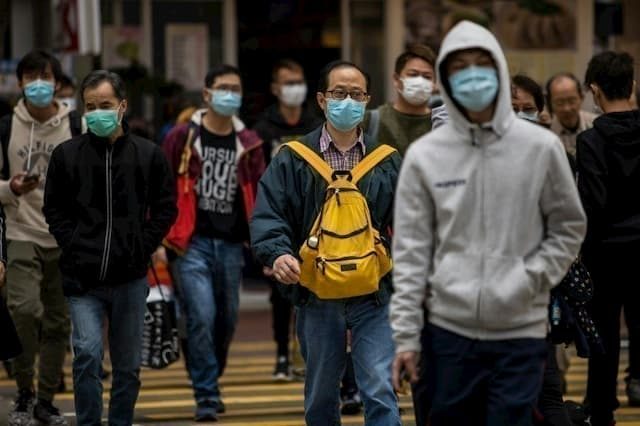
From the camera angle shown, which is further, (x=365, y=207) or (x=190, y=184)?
(x=190, y=184)

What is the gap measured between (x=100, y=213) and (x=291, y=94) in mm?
3703

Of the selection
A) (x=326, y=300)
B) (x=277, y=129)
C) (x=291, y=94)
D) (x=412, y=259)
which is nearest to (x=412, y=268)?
(x=412, y=259)

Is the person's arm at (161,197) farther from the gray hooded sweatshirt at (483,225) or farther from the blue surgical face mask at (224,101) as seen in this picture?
the gray hooded sweatshirt at (483,225)

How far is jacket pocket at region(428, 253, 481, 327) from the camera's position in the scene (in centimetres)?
621

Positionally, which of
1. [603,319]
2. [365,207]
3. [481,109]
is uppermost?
[481,109]

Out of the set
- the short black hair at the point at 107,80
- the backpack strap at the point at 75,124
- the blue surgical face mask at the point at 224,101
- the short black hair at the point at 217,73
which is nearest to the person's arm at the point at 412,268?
the short black hair at the point at 107,80

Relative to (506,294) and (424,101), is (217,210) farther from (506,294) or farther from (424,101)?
(506,294)

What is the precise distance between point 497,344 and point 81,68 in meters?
7.74

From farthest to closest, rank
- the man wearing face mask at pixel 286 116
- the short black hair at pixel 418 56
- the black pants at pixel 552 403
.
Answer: the man wearing face mask at pixel 286 116
the short black hair at pixel 418 56
the black pants at pixel 552 403

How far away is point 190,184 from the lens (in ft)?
34.6

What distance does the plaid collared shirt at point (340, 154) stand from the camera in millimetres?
8039

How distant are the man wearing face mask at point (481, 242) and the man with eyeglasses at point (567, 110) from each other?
490 cm

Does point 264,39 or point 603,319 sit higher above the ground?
point 264,39

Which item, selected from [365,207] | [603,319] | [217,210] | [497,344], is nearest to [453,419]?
[497,344]
